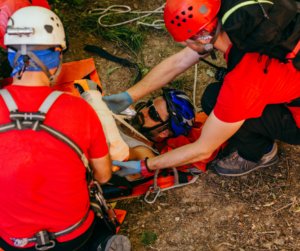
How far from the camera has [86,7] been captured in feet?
15.4

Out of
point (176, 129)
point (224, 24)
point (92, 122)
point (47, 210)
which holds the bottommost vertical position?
point (176, 129)

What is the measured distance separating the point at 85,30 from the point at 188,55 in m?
2.35

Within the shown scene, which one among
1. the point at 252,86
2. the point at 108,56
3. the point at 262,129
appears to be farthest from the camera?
the point at 108,56

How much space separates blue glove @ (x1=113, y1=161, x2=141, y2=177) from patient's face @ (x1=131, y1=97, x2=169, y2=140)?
74 cm

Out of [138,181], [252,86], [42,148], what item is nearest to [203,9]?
[252,86]

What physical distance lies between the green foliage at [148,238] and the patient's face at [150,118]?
4.25ft

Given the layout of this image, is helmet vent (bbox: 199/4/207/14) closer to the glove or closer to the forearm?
the forearm

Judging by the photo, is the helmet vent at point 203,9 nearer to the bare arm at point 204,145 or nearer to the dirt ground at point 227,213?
the bare arm at point 204,145

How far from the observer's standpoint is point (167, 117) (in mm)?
3307

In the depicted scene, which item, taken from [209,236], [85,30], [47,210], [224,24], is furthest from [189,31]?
[85,30]

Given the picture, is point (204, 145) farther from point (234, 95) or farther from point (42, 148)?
point (42, 148)

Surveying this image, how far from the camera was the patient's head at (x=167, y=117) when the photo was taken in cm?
326

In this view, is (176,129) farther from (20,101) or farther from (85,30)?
(85,30)

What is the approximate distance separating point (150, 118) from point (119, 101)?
0.50 m
